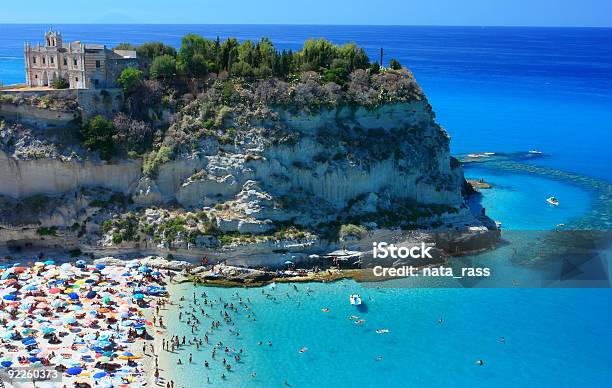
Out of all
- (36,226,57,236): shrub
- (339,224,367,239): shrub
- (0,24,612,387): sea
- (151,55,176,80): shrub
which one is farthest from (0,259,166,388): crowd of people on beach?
(151,55,176,80): shrub

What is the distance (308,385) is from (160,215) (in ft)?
67.1

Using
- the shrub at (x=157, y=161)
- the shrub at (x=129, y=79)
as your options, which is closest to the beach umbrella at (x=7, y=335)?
the shrub at (x=157, y=161)

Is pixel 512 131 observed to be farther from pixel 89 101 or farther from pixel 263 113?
pixel 89 101

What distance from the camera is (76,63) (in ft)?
179

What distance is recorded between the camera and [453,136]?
9600 centimetres

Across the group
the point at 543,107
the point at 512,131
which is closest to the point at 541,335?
the point at 512,131

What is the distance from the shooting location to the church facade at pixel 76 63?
54406 millimetres

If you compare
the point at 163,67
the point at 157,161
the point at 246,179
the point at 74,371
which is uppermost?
the point at 163,67

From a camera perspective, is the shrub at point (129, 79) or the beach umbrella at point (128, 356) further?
the shrub at point (129, 79)

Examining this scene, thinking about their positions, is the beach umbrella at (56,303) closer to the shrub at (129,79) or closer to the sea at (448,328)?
the sea at (448,328)

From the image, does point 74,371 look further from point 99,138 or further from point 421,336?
point 99,138

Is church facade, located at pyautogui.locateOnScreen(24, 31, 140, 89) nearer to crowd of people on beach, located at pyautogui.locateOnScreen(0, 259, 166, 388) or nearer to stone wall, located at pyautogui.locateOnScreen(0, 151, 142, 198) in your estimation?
stone wall, located at pyautogui.locateOnScreen(0, 151, 142, 198)

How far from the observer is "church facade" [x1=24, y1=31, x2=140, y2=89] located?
54.4 metres

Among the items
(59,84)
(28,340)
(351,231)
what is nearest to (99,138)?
(59,84)
